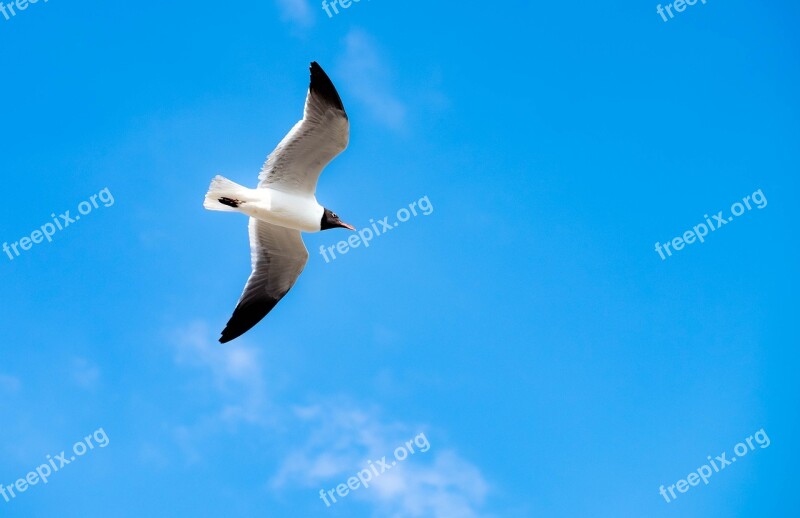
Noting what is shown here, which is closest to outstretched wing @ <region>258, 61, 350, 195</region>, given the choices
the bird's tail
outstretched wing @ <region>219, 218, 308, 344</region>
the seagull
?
the seagull

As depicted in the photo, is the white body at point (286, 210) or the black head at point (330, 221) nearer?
the white body at point (286, 210)

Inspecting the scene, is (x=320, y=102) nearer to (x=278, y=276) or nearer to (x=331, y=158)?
(x=331, y=158)

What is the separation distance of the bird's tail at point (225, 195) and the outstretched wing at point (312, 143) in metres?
0.31

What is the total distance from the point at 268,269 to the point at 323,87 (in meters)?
3.19

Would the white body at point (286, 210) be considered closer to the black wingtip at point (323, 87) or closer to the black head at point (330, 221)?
the black head at point (330, 221)

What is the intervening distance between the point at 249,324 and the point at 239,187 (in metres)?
2.21

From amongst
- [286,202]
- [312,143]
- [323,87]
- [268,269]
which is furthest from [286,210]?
[323,87]

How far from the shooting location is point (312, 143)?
10.6 m

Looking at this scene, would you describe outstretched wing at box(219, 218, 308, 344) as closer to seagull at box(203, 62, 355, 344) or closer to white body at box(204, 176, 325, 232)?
seagull at box(203, 62, 355, 344)

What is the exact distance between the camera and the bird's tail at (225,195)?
35.4 ft

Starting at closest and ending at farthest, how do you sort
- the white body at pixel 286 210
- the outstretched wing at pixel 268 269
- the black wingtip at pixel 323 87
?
1. the black wingtip at pixel 323 87
2. the white body at pixel 286 210
3. the outstretched wing at pixel 268 269

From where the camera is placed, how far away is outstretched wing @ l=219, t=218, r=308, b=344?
469 inches

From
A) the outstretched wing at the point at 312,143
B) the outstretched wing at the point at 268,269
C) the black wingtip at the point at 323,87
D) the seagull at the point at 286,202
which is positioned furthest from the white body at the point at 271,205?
the black wingtip at the point at 323,87

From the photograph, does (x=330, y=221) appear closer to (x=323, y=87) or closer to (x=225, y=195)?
(x=225, y=195)
